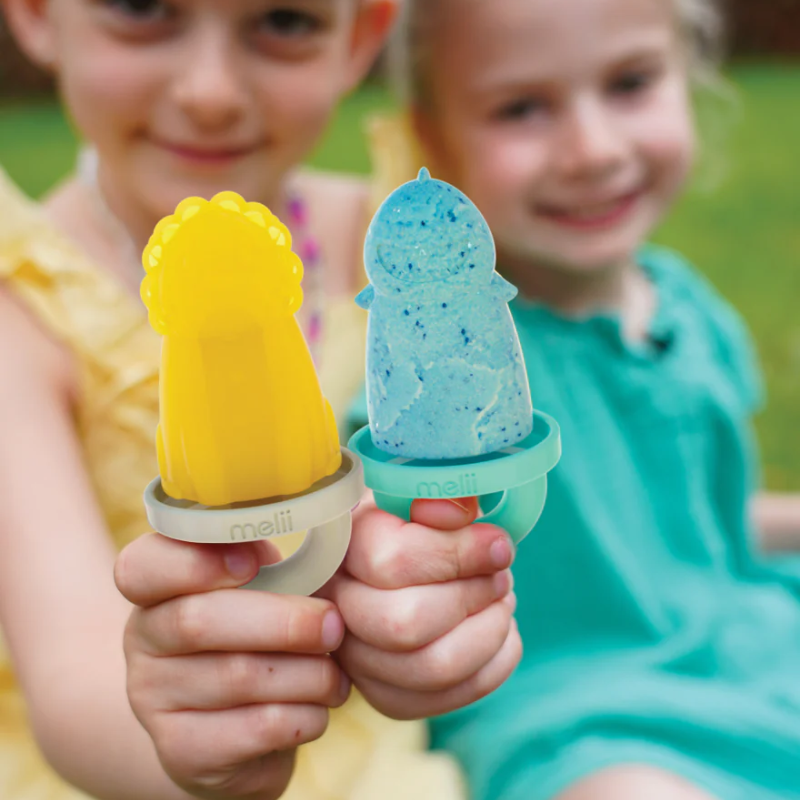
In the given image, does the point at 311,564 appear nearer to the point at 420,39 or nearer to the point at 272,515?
the point at 272,515

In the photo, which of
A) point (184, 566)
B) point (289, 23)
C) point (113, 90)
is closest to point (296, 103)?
point (289, 23)

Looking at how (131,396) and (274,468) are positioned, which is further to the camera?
(131,396)

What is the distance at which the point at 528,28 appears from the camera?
1069 millimetres

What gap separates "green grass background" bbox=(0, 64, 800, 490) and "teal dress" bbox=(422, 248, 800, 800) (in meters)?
0.55

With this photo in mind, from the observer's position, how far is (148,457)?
41.3 inches

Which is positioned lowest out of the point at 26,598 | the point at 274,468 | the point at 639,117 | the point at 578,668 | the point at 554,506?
the point at 578,668

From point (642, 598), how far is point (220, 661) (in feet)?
2.28

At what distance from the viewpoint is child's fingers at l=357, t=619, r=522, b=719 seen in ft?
2.13

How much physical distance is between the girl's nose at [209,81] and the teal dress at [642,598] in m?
0.46

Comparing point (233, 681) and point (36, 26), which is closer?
point (233, 681)

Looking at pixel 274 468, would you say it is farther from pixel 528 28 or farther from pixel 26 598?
pixel 528 28

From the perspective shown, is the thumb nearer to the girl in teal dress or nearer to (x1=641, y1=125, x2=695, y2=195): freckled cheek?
the girl in teal dress

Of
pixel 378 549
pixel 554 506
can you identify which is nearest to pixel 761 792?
pixel 554 506

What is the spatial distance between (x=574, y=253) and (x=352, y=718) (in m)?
0.59
